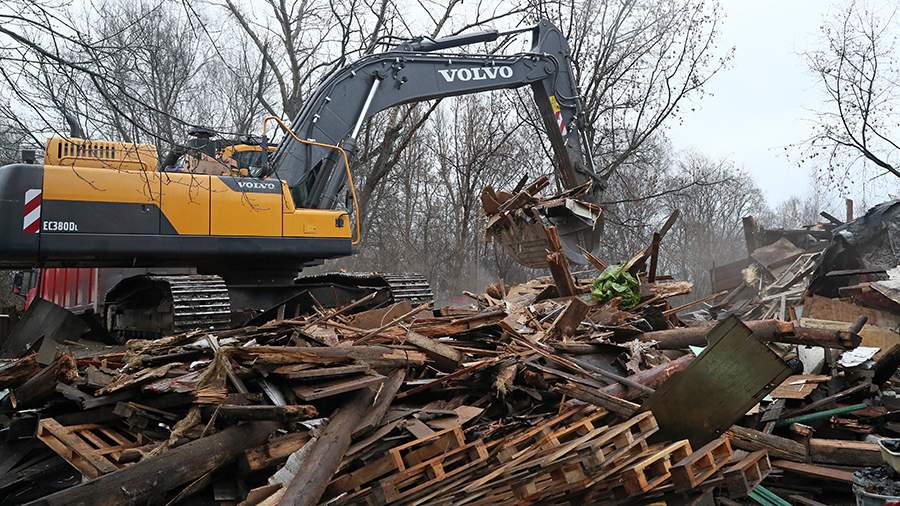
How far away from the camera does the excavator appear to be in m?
7.82

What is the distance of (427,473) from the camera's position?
167 inches

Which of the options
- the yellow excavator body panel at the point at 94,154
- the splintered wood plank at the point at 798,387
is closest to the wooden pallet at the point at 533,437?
the splintered wood plank at the point at 798,387

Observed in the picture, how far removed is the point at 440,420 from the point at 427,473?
47 centimetres

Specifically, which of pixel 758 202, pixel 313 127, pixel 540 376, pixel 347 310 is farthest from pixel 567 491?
pixel 758 202

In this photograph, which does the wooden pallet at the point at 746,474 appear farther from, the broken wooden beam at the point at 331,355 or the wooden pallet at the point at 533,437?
the broken wooden beam at the point at 331,355

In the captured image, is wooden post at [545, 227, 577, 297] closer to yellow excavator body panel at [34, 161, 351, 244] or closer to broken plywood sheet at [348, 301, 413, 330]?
broken plywood sheet at [348, 301, 413, 330]

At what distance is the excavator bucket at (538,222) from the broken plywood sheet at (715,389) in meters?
5.15

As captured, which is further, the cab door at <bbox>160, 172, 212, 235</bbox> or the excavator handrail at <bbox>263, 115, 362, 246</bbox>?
the excavator handrail at <bbox>263, 115, 362, 246</bbox>

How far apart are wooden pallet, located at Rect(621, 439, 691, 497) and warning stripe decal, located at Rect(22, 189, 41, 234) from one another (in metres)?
6.63

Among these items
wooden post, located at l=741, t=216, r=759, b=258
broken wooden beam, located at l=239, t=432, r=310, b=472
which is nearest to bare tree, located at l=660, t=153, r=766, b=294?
wooden post, located at l=741, t=216, r=759, b=258

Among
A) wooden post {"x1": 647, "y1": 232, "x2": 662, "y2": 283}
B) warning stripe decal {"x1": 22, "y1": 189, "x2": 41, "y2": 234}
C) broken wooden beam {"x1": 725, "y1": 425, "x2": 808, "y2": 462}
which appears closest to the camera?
broken wooden beam {"x1": 725, "y1": 425, "x2": 808, "y2": 462}

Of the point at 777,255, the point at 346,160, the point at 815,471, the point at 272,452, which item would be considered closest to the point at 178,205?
the point at 346,160

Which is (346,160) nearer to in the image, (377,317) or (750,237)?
(377,317)

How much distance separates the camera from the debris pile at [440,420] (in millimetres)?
4098
